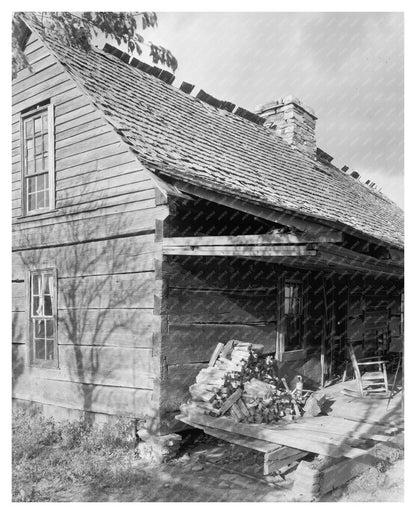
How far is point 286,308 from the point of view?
9180 mm

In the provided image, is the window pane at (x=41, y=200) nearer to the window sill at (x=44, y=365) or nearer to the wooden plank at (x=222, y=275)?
the window sill at (x=44, y=365)

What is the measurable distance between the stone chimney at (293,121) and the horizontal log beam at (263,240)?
9297mm

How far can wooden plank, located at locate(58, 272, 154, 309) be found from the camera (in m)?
6.86

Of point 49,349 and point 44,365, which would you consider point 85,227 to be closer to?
point 49,349

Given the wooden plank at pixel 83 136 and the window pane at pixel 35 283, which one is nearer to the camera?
the wooden plank at pixel 83 136

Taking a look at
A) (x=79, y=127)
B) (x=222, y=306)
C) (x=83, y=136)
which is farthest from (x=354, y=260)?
(x=79, y=127)

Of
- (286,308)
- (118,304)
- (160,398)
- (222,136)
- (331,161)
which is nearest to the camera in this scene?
(160,398)

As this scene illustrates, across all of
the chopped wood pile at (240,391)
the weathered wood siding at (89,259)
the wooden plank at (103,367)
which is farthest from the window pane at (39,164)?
the chopped wood pile at (240,391)

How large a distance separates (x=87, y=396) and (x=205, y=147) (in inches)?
185

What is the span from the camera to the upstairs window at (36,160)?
28.2ft

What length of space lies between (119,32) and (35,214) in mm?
4724

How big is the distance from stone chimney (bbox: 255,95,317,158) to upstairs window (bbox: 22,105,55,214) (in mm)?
8030
